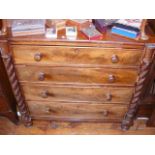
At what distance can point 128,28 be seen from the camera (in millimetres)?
1024

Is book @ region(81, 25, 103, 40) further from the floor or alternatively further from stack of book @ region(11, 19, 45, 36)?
the floor

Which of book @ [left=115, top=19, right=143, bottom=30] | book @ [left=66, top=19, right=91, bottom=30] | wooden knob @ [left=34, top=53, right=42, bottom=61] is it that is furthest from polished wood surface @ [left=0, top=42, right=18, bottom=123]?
book @ [left=115, top=19, right=143, bottom=30]

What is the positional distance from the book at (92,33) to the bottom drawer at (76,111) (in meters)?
0.60

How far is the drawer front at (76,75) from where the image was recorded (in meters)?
1.19

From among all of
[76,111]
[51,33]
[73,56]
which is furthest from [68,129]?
[51,33]

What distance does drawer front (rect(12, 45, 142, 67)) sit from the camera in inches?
42.2

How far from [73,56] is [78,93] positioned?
13.7 inches

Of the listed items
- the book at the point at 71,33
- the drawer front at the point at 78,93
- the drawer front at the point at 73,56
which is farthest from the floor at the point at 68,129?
the book at the point at 71,33

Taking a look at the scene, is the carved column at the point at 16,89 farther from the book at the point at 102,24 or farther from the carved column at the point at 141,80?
the carved column at the point at 141,80

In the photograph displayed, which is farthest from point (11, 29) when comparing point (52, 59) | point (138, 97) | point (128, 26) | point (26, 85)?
point (138, 97)

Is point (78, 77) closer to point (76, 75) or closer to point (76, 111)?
point (76, 75)

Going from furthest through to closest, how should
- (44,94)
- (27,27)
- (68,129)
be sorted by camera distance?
(68,129) → (44,94) → (27,27)
